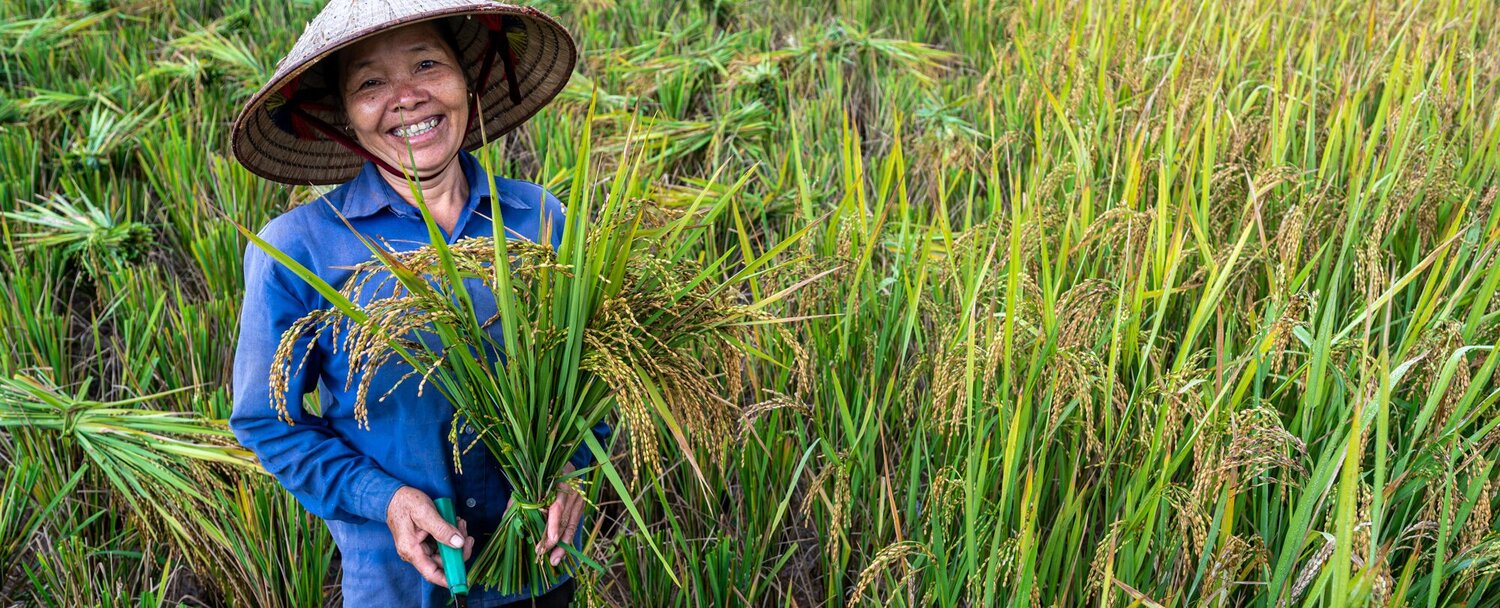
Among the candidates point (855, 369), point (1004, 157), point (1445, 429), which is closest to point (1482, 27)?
point (1004, 157)

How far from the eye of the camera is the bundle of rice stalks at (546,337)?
1.21 meters

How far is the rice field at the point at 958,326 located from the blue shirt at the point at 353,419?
216mm

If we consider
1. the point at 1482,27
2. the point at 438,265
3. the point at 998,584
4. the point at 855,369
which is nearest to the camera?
the point at 438,265

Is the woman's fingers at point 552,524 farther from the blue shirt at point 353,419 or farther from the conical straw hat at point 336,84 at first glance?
the conical straw hat at point 336,84

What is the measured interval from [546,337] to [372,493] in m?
0.38

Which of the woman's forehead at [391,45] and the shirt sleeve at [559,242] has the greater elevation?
the woman's forehead at [391,45]

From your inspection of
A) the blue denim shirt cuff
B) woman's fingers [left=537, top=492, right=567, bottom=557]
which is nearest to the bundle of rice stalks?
woman's fingers [left=537, top=492, right=567, bottom=557]

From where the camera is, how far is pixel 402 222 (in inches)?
60.8

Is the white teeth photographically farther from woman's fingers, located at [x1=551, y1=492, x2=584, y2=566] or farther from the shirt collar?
woman's fingers, located at [x1=551, y1=492, x2=584, y2=566]

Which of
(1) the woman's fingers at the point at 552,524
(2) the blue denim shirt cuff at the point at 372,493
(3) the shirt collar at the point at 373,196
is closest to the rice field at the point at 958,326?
(1) the woman's fingers at the point at 552,524

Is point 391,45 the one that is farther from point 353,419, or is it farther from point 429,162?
point 353,419

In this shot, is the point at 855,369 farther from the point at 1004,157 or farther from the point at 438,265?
the point at 1004,157

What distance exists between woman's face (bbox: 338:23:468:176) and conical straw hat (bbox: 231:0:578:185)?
6 centimetres

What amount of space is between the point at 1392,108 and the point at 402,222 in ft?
7.52
